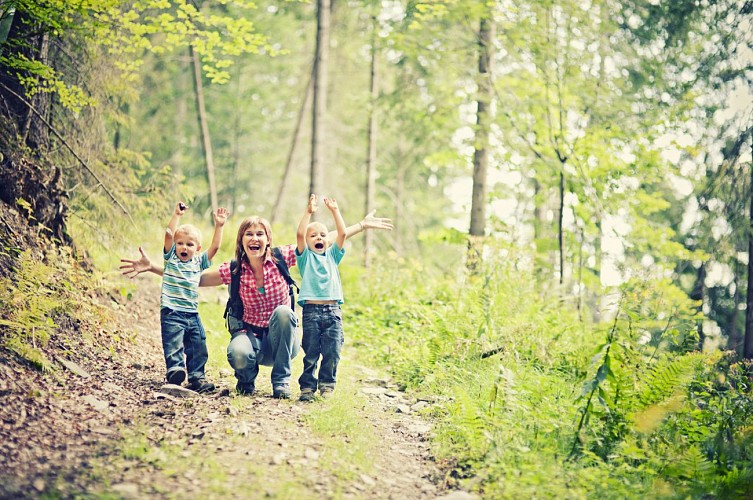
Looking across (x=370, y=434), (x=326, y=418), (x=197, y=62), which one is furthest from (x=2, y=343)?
(x=197, y=62)

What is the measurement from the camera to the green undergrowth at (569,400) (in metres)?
4.28

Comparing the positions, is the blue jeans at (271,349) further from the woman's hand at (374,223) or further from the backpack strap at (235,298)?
the woman's hand at (374,223)

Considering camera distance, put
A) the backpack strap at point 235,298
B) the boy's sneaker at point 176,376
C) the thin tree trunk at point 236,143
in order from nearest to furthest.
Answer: the boy's sneaker at point 176,376
the backpack strap at point 235,298
the thin tree trunk at point 236,143

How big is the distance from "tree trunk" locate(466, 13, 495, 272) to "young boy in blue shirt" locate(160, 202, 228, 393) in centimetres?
603

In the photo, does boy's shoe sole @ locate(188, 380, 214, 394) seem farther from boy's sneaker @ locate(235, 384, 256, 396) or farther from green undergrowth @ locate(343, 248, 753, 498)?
green undergrowth @ locate(343, 248, 753, 498)

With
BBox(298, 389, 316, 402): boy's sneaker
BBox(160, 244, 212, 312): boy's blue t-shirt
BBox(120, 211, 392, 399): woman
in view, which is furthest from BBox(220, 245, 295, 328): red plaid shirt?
BBox(298, 389, 316, 402): boy's sneaker

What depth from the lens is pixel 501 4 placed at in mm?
9672

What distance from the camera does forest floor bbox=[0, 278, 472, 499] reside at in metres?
3.51

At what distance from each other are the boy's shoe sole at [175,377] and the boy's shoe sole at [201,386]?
0.12 meters

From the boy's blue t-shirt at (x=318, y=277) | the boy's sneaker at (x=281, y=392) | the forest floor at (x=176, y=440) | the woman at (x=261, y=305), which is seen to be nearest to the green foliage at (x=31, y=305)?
the forest floor at (x=176, y=440)

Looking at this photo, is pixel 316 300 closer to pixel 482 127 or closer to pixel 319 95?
pixel 482 127

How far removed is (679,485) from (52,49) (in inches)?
314

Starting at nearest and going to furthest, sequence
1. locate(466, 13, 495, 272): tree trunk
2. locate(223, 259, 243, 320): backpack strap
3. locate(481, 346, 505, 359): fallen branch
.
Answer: locate(223, 259, 243, 320): backpack strap → locate(481, 346, 505, 359): fallen branch → locate(466, 13, 495, 272): tree trunk

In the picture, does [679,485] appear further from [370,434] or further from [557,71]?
[557,71]
